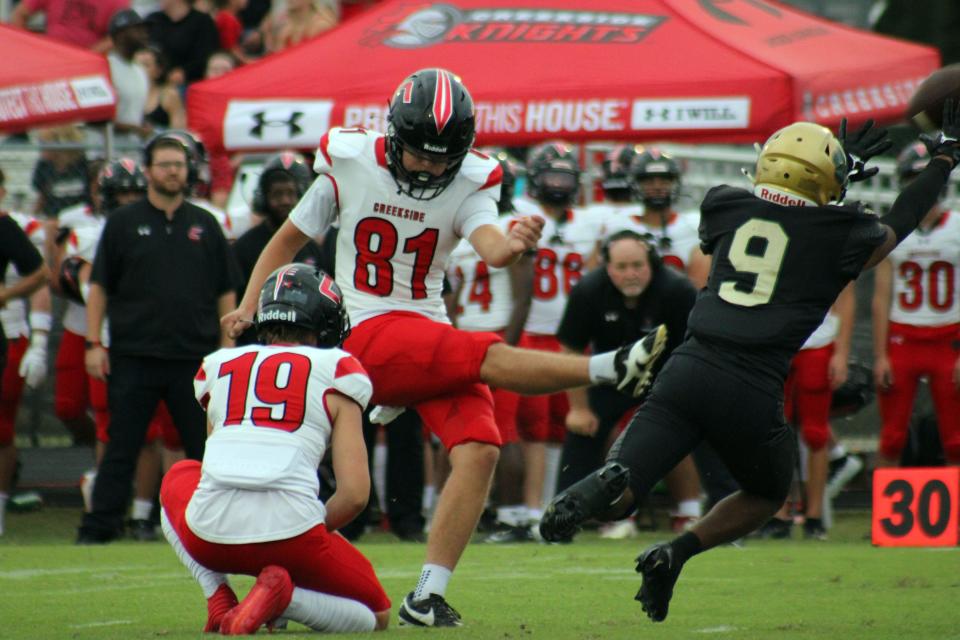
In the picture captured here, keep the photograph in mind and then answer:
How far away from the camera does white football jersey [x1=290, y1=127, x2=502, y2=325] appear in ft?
18.4

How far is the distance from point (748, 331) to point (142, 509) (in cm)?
486

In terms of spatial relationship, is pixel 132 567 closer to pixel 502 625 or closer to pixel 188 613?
pixel 188 613

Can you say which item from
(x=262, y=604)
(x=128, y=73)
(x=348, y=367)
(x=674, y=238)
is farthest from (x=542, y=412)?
(x=128, y=73)

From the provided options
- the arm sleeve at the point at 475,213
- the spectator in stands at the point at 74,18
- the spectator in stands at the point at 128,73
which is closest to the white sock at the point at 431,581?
the arm sleeve at the point at 475,213

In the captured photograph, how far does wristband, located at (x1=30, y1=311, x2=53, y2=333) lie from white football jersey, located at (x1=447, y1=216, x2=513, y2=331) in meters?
2.54

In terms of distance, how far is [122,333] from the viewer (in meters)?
8.57

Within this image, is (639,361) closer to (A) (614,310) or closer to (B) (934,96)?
(B) (934,96)

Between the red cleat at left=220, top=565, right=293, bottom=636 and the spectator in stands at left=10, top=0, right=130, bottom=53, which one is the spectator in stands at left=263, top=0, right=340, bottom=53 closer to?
the spectator in stands at left=10, top=0, right=130, bottom=53

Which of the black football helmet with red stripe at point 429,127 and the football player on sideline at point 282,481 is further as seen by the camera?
the black football helmet with red stripe at point 429,127

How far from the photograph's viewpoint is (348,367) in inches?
197

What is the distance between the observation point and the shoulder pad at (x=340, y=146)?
5680mm

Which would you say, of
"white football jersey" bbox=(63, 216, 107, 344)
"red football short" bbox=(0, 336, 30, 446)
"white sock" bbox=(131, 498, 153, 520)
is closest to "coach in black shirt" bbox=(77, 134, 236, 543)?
"white sock" bbox=(131, 498, 153, 520)

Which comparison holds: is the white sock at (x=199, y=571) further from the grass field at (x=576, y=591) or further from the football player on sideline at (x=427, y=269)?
the football player on sideline at (x=427, y=269)

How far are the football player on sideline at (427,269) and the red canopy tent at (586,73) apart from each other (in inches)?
184
